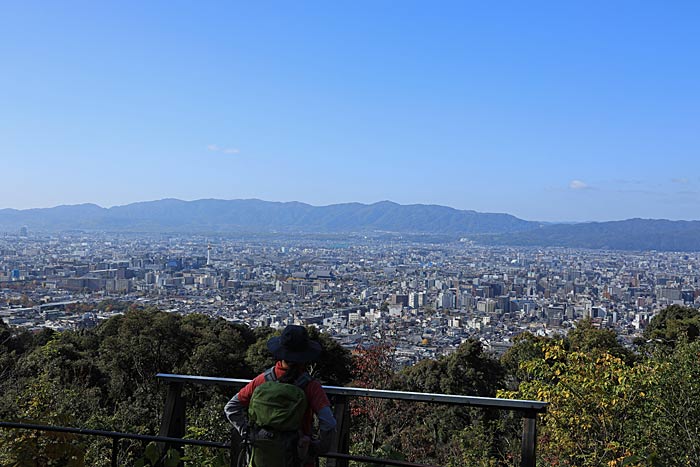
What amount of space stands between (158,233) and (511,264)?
4309cm

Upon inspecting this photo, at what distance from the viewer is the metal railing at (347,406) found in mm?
2152

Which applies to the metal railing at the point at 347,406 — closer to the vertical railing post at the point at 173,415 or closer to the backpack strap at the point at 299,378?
the vertical railing post at the point at 173,415

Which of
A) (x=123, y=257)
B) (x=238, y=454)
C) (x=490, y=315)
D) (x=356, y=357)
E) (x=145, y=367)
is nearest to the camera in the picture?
(x=238, y=454)

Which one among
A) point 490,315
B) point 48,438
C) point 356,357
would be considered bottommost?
point 490,315

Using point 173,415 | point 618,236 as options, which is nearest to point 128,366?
point 173,415

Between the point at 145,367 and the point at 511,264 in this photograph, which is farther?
the point at 511,264

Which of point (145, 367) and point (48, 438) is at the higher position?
point (48, 438)

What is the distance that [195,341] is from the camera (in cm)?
1524

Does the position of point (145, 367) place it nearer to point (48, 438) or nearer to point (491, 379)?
point (491, 379)

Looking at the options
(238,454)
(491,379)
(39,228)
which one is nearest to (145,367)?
(491,379)

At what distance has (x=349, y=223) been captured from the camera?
10644 cm

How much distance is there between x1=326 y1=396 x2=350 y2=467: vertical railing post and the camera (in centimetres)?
238

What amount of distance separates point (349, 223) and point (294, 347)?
104246 millimetres

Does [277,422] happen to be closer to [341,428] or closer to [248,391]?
[248,391]
